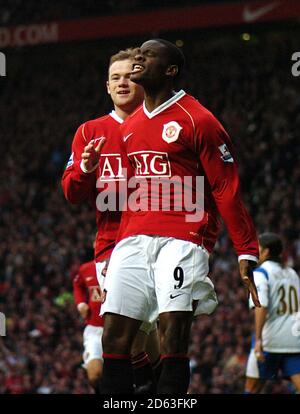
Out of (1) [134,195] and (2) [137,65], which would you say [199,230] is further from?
(2) [137,65]

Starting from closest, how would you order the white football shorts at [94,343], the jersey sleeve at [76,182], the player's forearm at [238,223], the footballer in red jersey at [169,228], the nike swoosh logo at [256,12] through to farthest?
the footballer in red jersey at [169,228]
the player's forearm at [238,223]
the jersey sleeve at [76,182]
the white football shorts at [94,343]
the nike swoosh logo at [256,12]

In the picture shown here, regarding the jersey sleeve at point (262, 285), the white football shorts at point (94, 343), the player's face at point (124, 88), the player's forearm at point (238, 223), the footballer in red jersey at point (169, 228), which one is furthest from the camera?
the white football shorts at point (94, 343)

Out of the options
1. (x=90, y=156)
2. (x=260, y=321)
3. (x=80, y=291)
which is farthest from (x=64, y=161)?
(x=90, y=156)

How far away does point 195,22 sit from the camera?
71.1 ft

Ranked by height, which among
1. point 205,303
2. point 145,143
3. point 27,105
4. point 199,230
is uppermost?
point 27,105

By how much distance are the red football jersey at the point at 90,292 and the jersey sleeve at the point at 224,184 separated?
423 cm

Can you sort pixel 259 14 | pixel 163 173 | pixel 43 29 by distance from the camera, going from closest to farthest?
pixel 163 173 → pixel 259 14 → pixel 43 29

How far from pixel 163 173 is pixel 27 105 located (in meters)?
21.3

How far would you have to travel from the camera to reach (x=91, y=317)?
965cm

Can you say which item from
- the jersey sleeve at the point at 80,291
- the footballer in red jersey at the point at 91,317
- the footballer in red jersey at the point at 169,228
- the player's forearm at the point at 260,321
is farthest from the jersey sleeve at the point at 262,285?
the footballer in red jersey at the point at 169,228

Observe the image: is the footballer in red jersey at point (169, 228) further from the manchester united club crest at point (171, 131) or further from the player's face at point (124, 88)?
the player's face at point (124, 88)

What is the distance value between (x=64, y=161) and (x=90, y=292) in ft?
45.4

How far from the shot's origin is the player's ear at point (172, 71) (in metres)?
5.63

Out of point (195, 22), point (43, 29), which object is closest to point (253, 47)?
point (195, 22)
